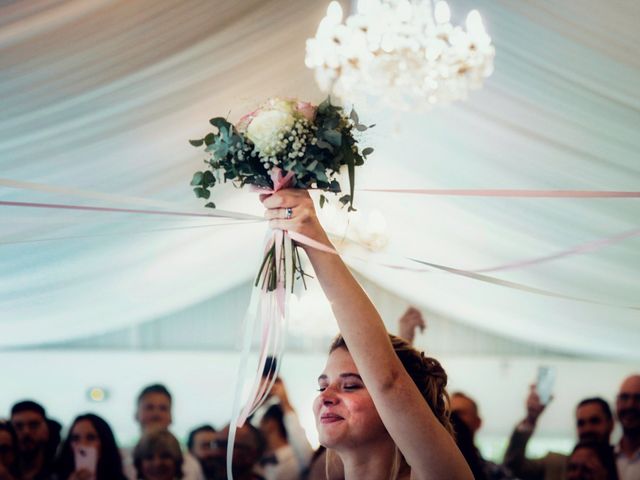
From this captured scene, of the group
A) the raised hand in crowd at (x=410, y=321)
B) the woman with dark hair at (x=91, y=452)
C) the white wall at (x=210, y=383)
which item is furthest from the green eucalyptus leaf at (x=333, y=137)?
the white wall at (x=210, y=383)

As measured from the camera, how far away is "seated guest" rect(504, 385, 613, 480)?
5.09 metres

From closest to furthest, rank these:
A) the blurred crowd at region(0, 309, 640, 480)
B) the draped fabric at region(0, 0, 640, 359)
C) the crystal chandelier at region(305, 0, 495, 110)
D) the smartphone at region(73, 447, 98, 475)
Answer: the draped fabric at region(0, 0, 640, 359), the crystal chandelier at region(305, 0, 495, 110), the blurred crowd at region(0, 309, 640, 480), the smartphone at region(73, 447, 98, 475)

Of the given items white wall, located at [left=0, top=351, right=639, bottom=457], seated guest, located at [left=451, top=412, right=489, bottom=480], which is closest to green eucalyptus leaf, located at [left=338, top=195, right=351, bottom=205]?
seated guest, located at [left=451, top=412, right=489, bottom=480]

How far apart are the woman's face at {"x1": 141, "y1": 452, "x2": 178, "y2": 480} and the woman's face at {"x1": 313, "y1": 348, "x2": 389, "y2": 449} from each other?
375 cm

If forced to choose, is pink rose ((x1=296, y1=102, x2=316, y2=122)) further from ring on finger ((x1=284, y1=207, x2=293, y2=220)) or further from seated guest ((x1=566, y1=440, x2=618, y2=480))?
seated guest ((x1=566, y1=440, x2=618, y2=480))

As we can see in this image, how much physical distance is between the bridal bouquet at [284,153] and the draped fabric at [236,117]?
0.48ft

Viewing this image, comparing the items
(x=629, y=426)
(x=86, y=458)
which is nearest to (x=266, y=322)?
(x=629, y=426)

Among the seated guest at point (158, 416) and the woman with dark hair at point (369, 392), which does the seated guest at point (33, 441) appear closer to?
the seated guest at point (158, 416)

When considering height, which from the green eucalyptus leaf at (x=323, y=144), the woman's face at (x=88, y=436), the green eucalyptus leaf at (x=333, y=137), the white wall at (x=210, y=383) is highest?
the white wall at (x=210, y=383)

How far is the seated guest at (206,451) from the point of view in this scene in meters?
5.98

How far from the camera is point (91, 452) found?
5.38 metres

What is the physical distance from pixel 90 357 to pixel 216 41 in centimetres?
771

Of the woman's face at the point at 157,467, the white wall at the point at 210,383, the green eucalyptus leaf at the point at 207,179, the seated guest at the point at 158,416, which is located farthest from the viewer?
the white wall at the point at 210,383

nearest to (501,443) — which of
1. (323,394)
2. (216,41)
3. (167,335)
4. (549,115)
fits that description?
(167,335)
